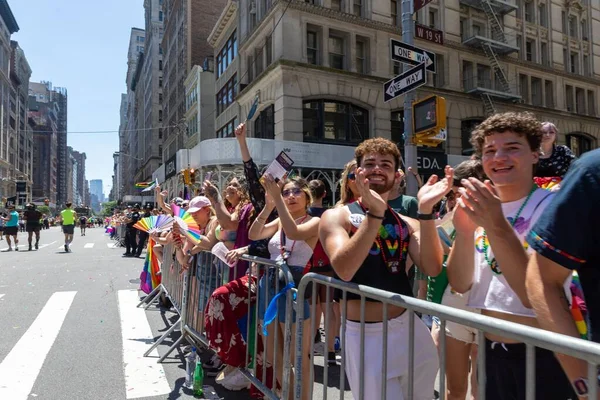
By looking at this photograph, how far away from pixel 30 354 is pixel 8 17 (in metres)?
111

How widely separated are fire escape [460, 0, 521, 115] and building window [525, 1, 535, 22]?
Result: 101 inches

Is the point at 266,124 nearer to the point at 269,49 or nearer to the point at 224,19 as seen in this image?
the point at 269,49

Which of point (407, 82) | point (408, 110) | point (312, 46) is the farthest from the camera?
point (312, 46)

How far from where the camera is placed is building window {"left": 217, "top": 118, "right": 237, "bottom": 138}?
2834 centimetres

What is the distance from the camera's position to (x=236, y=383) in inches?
163

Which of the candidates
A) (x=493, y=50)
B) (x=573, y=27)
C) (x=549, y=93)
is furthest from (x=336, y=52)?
(x=573, y=27)

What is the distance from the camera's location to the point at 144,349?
540cm

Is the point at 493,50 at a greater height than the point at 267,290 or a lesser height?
greater

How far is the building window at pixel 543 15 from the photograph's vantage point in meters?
29.3

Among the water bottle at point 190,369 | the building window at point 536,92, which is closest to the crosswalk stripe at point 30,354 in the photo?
the water bottle at point 190,369

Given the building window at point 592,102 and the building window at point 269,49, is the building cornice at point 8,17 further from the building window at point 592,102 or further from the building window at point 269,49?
the building window at point 592,102

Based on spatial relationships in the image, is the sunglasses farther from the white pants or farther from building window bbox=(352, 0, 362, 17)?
building window bbox=(352, 0, 362, 17)

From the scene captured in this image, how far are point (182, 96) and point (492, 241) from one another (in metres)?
51.2

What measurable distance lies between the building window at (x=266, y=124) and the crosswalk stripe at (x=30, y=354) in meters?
15.9
